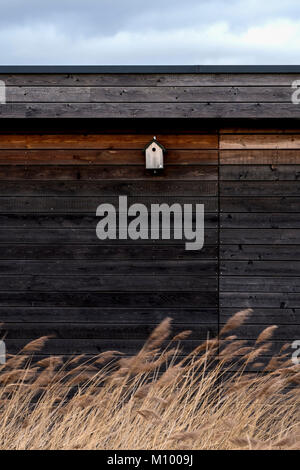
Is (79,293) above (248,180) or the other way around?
the other way around

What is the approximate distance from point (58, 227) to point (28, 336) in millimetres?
1056

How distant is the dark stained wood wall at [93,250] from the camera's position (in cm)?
505

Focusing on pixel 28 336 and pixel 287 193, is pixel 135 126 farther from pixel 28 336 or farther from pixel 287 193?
pixel 28 336

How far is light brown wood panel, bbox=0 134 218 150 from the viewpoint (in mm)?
5102

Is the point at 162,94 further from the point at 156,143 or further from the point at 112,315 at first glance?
the point at 112,315

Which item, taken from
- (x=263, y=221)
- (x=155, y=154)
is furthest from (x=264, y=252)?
(x=155, y=154)

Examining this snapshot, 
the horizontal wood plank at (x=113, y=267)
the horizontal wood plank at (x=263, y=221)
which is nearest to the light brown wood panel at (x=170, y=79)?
the horizontal wood plank at (x=263, y=221)

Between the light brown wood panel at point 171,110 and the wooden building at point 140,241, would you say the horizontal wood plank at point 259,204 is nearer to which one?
the wooden building at point 140,241

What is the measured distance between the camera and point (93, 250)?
5086mm

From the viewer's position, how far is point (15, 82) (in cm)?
496

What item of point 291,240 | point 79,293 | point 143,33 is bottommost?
point 79,293

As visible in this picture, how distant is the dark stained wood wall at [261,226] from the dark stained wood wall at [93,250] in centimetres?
13
